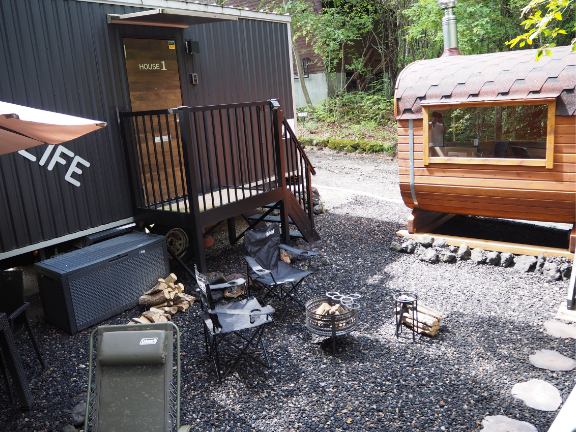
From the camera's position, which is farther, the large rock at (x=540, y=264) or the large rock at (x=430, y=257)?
the large rock at (x=430, y=257)

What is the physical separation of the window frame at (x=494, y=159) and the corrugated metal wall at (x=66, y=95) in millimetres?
3509

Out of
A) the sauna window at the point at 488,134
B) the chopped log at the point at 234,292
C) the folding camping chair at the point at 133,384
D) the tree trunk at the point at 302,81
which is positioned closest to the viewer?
the folding camping chair at the point at 133,384

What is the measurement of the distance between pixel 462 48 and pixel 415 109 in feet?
25.8

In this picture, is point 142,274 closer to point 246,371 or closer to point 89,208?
point 89,208

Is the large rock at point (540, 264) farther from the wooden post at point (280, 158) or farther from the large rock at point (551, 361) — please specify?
the wooden post at point (280, 158)

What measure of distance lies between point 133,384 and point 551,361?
11.1 feet

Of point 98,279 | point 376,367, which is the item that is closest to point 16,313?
point 98,279

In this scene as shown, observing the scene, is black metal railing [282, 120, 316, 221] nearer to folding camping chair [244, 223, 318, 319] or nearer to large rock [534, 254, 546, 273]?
folding camping chair [244, 223, 318, 319]

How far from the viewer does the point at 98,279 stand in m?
4.94

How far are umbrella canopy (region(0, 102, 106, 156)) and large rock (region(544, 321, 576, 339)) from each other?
4.37 meters

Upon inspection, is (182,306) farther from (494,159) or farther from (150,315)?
(494,159)

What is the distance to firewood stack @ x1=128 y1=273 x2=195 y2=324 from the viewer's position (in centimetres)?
514

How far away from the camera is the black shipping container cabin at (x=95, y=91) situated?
17.0 feet

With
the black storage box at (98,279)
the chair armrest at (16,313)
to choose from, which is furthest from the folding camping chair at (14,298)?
the black storage box at (98,279)
